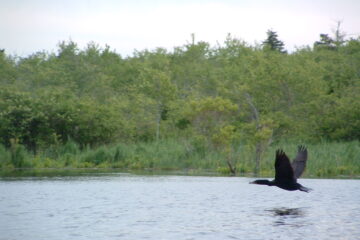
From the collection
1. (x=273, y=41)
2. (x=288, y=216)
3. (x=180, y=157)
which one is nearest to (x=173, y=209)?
(x=288, y=216)

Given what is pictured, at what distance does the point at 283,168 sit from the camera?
1775 cm

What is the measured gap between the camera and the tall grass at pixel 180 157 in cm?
3259

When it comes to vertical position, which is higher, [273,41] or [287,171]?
[273,41]

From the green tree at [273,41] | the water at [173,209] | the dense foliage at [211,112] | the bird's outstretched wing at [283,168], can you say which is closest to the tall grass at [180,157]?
Answer: the dense foliage at [211,112]

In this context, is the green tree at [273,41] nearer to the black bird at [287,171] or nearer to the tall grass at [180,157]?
the tall grass at [180,157]

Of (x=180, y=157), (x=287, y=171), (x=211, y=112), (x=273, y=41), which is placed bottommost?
(x=287, y=171)

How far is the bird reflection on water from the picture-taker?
1650 cm

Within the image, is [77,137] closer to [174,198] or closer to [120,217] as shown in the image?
[174,198]

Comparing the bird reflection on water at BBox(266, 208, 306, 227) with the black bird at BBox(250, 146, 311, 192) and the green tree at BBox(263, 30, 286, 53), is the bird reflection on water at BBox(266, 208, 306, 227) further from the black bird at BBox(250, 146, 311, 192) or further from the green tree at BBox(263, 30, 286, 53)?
the green tree at BBox(263, 30, 286, 53)

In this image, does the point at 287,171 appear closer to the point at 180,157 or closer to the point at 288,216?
the point at 288,216

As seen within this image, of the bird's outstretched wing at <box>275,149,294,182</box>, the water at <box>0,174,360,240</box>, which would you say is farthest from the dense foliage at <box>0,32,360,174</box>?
the bird's outstretched wing at <box>275,149,294,182</box>

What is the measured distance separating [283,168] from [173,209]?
366cm

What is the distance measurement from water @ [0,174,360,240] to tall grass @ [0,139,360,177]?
4694 mm

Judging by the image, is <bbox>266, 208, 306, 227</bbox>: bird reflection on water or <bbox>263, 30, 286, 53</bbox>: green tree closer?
<bbox>266, 208, 306, 227</bbox>: bird reflection on water
